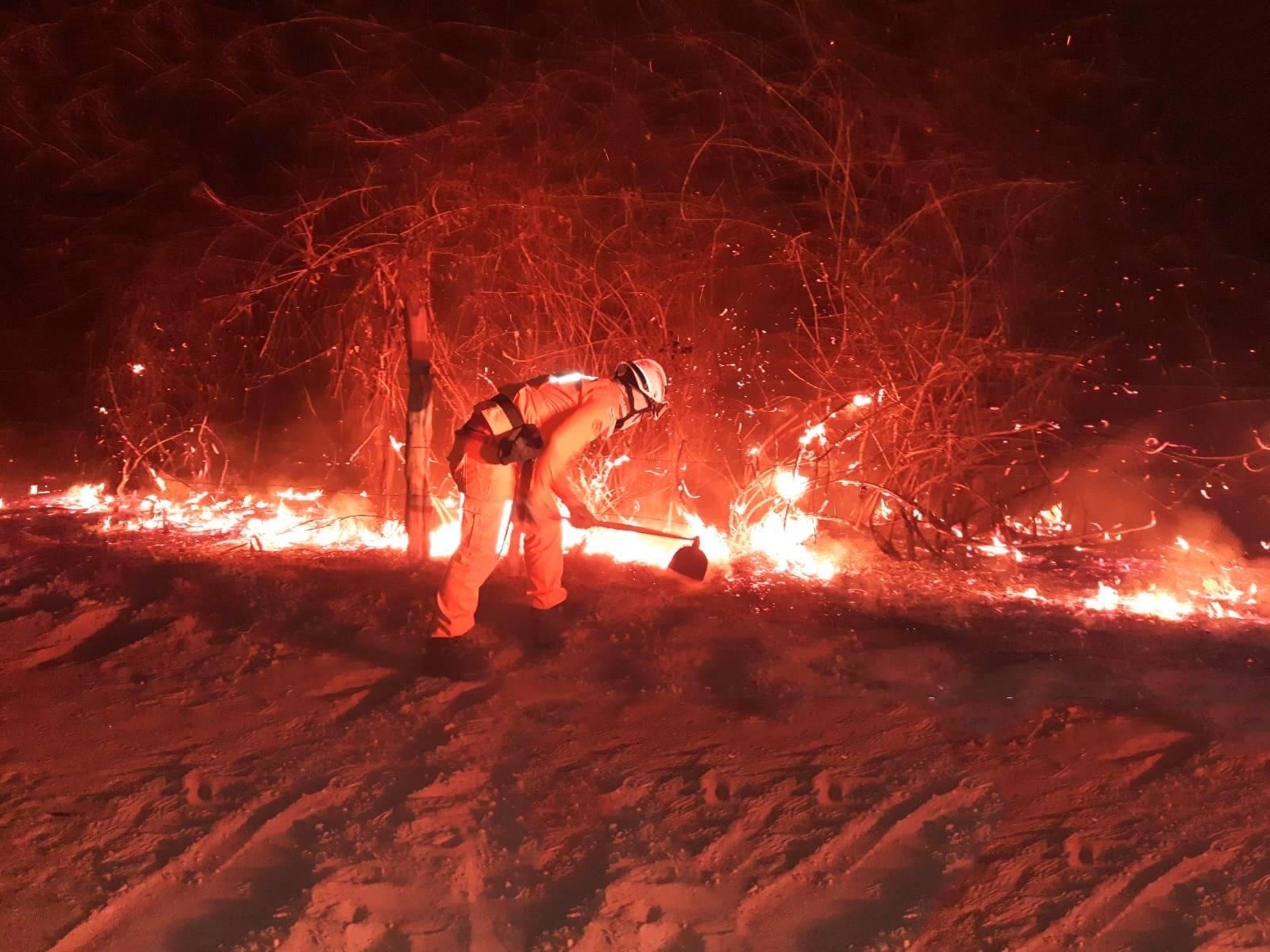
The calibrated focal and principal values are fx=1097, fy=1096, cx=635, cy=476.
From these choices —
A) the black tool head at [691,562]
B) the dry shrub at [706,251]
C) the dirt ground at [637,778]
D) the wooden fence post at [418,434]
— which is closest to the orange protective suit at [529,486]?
the dirt ground at [637,778]

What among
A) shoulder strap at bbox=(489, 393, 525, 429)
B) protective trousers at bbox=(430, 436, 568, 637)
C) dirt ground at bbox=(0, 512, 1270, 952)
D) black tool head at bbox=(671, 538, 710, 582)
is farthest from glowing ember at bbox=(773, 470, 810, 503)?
shoulder strap at bbox=(489, 393, 525, 429)

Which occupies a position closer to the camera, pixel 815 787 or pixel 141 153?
pixel 815 787

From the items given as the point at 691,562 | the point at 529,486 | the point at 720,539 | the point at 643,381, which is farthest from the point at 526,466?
the point at 720,539

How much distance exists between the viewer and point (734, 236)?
8.03 meters

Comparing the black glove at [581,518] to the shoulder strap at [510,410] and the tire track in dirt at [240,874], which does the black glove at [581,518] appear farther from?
the tire track in dirt at [240,874]

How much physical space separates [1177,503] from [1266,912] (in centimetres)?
532

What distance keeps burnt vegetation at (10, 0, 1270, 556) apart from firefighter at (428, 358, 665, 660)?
203 centimetres

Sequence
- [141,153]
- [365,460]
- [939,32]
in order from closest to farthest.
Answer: [939,32] → [365,460] → [141,153]

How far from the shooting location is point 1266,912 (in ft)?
11.2

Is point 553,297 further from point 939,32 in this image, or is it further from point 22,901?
point 22,901

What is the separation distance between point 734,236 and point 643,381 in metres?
2.47

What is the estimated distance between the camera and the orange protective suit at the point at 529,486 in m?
5.59

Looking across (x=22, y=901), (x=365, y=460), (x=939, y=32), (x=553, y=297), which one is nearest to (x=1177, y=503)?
(x=939, y=32)

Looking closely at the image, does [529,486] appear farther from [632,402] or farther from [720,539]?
[720,539]
